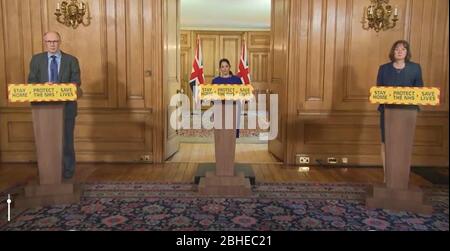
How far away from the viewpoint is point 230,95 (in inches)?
133

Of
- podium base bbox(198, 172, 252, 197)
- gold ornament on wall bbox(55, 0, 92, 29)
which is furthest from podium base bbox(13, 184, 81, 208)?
gold ornament on wall bbox(55, 0, 92, 29)

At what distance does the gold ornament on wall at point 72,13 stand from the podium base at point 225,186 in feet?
8.41

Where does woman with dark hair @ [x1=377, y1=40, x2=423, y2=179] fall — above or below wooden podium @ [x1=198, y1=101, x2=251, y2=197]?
above

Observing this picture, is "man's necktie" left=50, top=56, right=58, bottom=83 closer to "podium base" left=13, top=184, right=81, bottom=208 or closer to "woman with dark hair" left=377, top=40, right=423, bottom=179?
"podium base" left=13, top=184, right=81, bottom=208

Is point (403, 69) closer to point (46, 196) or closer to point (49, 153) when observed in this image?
point (49, 153)

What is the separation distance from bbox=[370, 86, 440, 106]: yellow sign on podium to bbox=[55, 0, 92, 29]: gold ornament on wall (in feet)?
11.2

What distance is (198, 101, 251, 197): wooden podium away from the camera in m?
3.47

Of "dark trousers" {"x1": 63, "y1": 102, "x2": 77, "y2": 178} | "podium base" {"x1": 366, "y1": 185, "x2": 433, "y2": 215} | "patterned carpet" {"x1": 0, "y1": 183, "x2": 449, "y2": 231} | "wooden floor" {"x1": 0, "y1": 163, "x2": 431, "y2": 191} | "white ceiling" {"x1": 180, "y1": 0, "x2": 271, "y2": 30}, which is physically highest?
"white ceiling" {"x1": 180, "y1": 0, "x2": 271, "y2": 30}

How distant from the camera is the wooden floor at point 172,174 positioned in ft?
13.3

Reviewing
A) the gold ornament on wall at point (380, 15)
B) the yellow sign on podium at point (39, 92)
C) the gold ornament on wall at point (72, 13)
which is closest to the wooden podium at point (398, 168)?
the gold ornament on wall at point (380, 15)

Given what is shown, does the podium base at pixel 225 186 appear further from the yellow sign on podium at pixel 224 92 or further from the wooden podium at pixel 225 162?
the yellow sign on podium at pixel 224 92

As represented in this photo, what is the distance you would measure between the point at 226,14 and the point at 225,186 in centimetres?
706

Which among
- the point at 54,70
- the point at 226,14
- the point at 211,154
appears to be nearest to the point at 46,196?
the point at 54,70
